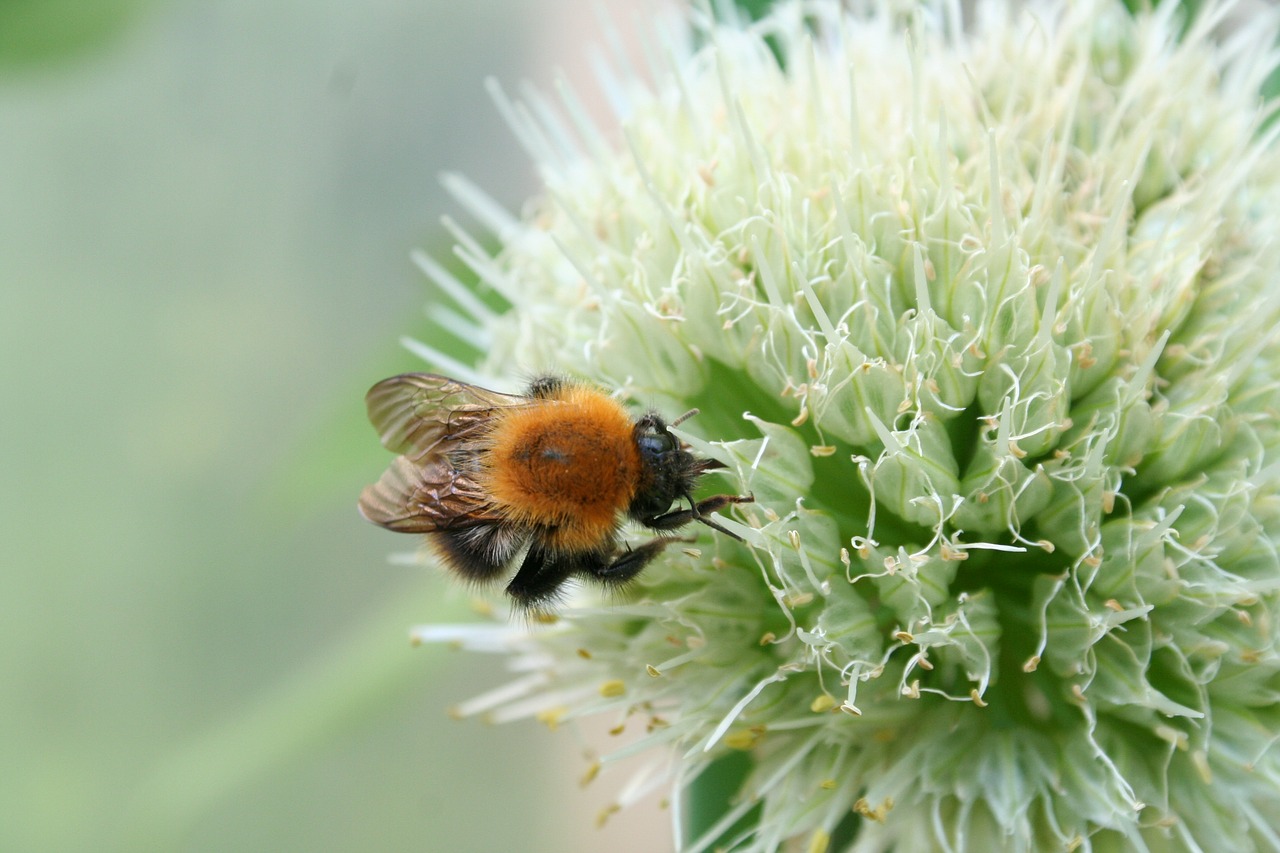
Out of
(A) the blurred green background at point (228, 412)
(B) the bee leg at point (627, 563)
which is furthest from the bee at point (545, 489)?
(A) the blurred green background at point (228, 412)

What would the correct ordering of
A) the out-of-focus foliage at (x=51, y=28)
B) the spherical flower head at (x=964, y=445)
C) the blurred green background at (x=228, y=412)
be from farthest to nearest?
1. the blurred green background at (x=228, y=412)
2. the out-of-focus foliage at (x=51, y=28)
3. the spherical flower head at (x=964, y=445)

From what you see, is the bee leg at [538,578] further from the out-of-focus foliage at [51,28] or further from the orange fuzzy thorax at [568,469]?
the out-of-focus foliage at [51,28]

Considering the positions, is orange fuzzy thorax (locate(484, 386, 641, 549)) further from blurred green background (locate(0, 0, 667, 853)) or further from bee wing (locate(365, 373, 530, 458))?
blurred green background (locate(0, 0, 667, 853))

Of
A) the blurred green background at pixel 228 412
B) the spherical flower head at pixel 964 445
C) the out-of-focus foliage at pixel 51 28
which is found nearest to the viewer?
the spherical flower head at pixel 964 445

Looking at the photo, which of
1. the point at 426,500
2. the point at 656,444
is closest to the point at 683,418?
the point at 656,444

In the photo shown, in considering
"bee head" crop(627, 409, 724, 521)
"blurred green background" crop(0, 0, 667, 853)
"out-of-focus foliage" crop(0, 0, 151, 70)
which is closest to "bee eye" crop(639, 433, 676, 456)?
"bee head" crop(627, 409, 724, 521)

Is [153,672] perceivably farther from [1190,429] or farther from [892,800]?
[1190,429]
